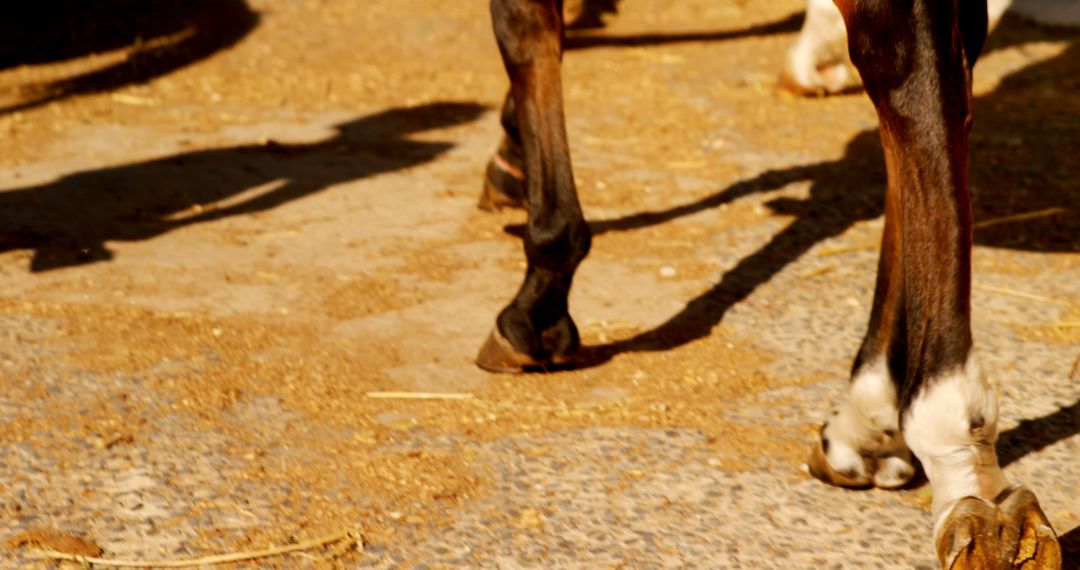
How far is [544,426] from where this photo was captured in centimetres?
322

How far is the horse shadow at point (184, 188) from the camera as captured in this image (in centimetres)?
457

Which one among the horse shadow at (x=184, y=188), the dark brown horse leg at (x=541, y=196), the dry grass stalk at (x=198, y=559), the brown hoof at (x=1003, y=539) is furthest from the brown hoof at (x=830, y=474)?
the horse shadow at (x=184, y=188)

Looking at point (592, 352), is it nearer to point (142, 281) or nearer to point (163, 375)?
point (163, 375)

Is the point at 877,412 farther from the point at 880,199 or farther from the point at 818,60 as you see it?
the point at 818,60

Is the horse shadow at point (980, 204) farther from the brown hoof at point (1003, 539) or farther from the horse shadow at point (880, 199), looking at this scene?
the brown hoof at point (1003, 539)

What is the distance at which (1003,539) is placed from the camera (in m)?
2.34

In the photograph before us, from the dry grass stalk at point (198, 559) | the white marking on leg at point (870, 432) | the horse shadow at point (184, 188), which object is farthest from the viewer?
the horse shadow at point (184, 188)

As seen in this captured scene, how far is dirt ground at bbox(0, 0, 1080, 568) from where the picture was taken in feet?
9.25

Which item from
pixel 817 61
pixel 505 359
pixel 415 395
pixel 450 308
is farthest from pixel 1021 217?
pixel 415 395

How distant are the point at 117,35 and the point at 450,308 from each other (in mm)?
4379

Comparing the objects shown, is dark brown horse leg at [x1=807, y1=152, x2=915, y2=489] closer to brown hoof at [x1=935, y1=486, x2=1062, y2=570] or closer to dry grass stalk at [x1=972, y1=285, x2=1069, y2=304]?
brown hoof at [x1=935, y1=486, x2=1062, y2=570]

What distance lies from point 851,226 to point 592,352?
141 cm

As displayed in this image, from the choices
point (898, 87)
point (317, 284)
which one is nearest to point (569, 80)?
point (317, 284)

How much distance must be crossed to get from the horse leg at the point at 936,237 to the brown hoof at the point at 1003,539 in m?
0.02
